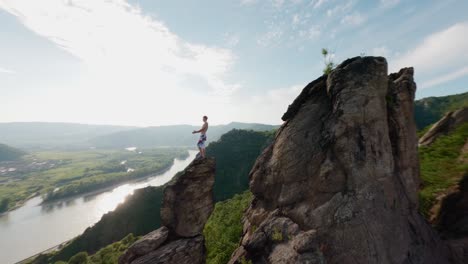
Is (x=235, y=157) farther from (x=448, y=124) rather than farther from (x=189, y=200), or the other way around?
(x=189, y=200)

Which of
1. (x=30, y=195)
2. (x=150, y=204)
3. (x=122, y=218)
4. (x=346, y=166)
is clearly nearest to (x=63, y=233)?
(x=122, y=218)

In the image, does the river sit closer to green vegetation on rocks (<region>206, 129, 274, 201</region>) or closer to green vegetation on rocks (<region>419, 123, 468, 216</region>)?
green vegetation on rocks (<region>206, 129, 274, 201</region>)

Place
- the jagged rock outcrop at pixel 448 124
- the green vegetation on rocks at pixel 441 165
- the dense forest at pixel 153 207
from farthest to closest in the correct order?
the dense forest at pixel 153 207, the jagged rock outcrop at pixel 448 124, the green vegetation on rocks at pixel 441 165

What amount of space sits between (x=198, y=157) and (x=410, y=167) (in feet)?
54.1

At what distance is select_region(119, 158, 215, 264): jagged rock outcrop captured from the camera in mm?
17078

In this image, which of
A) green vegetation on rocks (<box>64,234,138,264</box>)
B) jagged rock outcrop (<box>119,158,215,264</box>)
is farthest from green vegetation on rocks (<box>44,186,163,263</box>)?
jagged rock outcrop (<box>119,158,215,264</box>)

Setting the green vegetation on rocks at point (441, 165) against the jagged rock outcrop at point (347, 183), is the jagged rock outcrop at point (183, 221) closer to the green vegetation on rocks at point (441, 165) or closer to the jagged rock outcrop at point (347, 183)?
the jagged rock outcrop at point (347, 183)

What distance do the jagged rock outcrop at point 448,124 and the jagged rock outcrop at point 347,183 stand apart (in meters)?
13.4

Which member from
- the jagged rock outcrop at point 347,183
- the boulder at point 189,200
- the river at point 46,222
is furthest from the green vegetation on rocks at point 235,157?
the jagged rock outcrop at point 347,183

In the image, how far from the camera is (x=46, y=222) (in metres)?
114

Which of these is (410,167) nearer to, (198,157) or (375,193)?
(375,193)

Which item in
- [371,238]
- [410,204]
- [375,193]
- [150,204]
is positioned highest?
[375,193]

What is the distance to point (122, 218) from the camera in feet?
287

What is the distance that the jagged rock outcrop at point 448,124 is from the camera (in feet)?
87.9
